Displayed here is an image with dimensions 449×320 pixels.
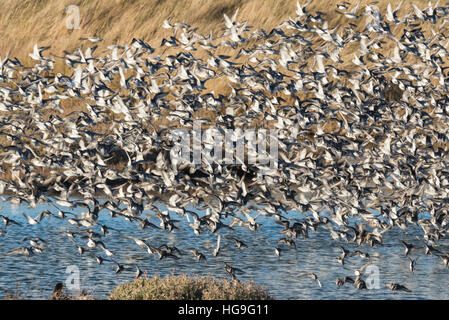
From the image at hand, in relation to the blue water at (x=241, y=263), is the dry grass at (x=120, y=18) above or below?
above

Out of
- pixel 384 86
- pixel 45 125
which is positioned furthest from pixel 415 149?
pixel 45 125

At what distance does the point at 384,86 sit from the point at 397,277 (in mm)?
5430

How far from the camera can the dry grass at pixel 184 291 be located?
63.2ft

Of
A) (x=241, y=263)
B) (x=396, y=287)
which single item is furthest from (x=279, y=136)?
(x=396, y=287)

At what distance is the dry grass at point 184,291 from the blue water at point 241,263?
247cm

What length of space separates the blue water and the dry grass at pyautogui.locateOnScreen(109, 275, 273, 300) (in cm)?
247

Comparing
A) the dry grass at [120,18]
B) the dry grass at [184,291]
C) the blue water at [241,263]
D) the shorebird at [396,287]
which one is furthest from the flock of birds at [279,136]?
the dry grass at [120,18]

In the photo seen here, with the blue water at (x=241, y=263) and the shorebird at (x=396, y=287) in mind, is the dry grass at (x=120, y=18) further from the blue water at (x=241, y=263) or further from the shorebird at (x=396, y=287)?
the shorebird at (x=396, y=287)

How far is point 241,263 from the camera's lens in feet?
85.2

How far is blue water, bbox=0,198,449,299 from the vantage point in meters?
23.2

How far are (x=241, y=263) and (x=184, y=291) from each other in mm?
6482

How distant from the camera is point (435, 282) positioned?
946 inches
